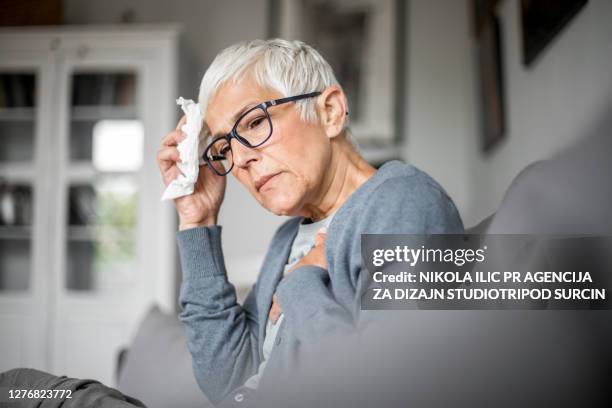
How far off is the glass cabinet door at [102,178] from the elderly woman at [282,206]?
1794 millimetres

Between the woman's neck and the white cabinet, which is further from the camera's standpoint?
the white cabinet

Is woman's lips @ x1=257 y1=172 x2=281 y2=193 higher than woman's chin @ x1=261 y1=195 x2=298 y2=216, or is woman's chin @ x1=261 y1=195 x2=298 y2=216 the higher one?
woman's lips @ x1=257 y1=172 x2=281 y2=193

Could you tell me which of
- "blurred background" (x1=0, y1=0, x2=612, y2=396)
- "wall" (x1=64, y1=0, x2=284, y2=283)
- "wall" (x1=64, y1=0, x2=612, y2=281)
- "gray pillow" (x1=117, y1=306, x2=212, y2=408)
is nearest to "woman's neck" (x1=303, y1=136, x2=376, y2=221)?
"gray pillow" (x1=117, y1=306, x2=212, y2=408)

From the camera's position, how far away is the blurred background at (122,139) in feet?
8.16

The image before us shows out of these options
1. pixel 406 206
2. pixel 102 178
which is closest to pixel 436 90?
pixel 102 178

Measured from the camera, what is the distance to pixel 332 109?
0.77 metres

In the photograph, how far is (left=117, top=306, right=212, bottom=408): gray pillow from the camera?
93 cm

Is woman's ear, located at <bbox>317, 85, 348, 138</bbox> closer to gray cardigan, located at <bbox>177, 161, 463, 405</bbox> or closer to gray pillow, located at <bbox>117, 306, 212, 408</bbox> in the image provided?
gray cardigan, located at <bbox>177, 161, 463, 405</bbox>

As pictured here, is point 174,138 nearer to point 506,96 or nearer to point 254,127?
point 254,127

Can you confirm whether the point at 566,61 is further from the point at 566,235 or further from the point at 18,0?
the point at 18,0

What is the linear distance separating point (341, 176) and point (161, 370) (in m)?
0.49

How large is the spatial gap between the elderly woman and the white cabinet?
166cm

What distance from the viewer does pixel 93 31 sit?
2.54 meters

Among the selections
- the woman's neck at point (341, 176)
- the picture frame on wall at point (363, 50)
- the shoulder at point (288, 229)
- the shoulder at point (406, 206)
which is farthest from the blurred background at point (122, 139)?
the shoulder at point (406, 206)
